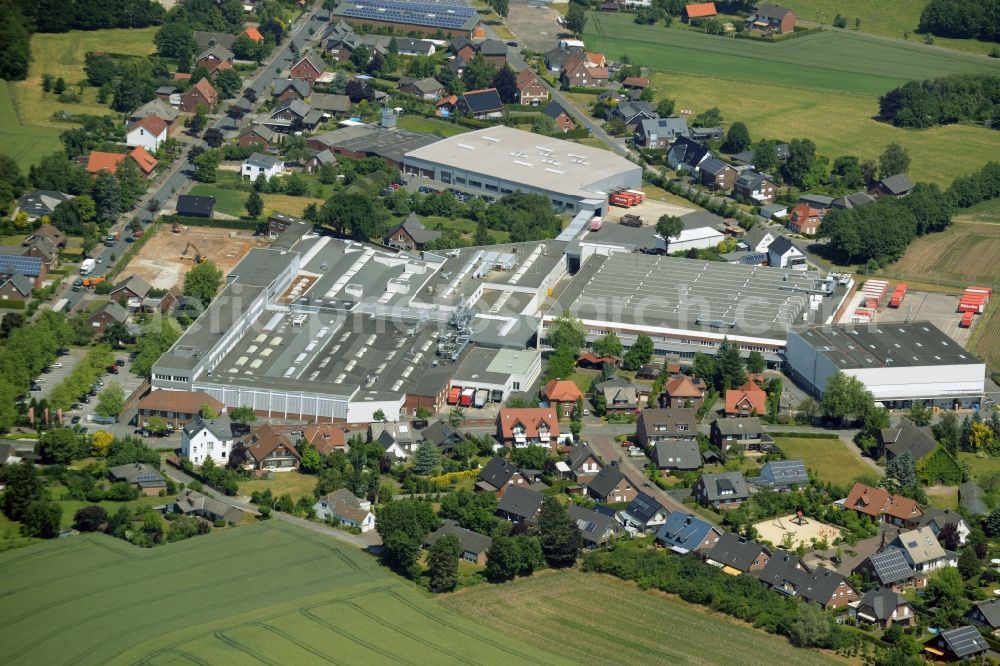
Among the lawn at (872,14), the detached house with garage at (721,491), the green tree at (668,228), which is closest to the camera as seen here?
the detached house with garage at (721,491)

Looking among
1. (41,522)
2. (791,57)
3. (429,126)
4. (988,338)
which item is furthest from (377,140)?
(41,522)

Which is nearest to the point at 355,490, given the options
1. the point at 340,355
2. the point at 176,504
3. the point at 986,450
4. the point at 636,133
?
the point at 176,504

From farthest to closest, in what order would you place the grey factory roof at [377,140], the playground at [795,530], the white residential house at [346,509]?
the grey factory roof at [377,140], the white residential house at [346,509], the playground at [795,530]

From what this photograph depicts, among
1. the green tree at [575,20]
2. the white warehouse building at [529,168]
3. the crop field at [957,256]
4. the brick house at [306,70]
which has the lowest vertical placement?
the crop field at [957,256]

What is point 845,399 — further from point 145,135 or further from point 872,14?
point 872,14

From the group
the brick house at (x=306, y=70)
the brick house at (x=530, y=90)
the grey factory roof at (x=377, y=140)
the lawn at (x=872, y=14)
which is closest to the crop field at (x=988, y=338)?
the grey factory roof at (x=377, y=140)

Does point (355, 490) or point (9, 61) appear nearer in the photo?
point (355, 490)

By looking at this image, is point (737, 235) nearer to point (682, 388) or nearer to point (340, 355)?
point (682, 388)

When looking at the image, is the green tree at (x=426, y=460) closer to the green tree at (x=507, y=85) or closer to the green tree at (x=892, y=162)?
the green tree at (x=892, y=162)
